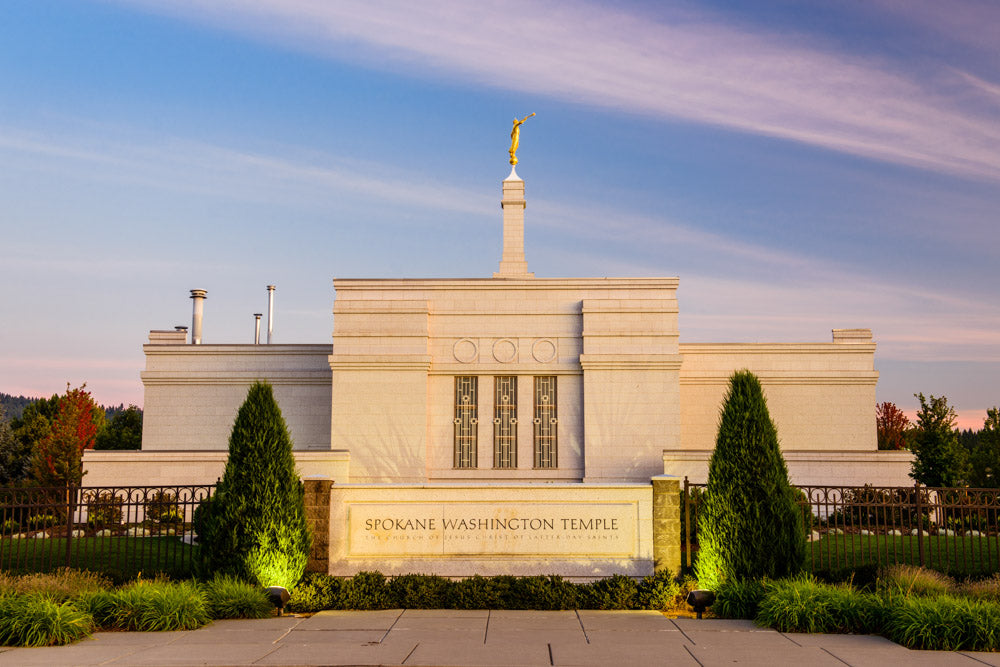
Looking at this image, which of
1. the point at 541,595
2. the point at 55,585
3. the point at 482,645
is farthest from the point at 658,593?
the point at 55,585

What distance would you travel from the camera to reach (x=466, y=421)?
2341cm

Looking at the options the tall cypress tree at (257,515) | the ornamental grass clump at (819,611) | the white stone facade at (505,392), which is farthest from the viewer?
the white stone facade at (505,392)

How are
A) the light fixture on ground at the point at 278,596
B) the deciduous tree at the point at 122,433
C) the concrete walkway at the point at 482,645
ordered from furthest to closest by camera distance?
the deciduous tree at the point at 122,433, the light fixture on ground at the point at 278,596, the concrete walkway at the point at 482,645

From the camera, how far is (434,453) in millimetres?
23250

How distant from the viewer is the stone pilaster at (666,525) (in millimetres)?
12859

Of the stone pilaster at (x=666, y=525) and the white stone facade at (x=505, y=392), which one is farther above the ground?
the white stone facade at (x=505, y=392)

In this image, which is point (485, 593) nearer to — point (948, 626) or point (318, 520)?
point (318, 520)

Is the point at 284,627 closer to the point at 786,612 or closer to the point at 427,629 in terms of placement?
the point at 427,629

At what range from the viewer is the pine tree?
12086mm

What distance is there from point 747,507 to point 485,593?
383 centimetres

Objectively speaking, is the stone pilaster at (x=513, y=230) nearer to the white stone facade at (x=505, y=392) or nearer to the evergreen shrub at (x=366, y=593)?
the white stone facade at (x=505, y=392)

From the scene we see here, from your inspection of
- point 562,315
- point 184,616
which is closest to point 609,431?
point 562,315

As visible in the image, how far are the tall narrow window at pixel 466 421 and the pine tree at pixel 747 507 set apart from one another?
11030 millimetres

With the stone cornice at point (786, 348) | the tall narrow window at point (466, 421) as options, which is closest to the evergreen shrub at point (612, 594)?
the tall narrow window at point (466, 421)
